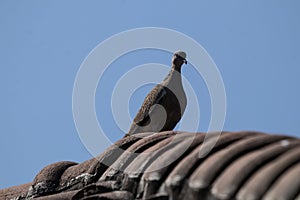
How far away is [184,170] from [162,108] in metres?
3.42

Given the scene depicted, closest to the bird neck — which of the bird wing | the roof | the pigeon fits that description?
the pigeon

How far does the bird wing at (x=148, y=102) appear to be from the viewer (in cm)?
844

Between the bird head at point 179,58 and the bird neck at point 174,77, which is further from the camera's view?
the bird head at point 179,58

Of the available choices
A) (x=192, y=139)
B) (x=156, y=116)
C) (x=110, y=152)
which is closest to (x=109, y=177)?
(x=110, y=152)

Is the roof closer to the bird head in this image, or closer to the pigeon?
the pigeon

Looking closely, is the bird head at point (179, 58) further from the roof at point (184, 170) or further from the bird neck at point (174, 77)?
the roof at point (184, 170)

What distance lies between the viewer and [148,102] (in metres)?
8.75

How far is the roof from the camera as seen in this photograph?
4.79 meters

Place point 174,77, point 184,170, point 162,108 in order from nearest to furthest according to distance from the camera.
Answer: point 184,170, point 162,108, point 174,77

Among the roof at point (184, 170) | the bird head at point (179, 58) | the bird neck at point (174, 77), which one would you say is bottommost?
the roof at point (184, 170)

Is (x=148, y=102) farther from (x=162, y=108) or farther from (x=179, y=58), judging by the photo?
(x=179, y=58)

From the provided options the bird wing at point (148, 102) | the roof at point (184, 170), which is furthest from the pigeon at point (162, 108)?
the roof at point (184, 170)

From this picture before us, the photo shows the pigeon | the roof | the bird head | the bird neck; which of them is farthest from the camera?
the bird head

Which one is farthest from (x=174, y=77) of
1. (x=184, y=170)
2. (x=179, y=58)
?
(x=184, y=170)
